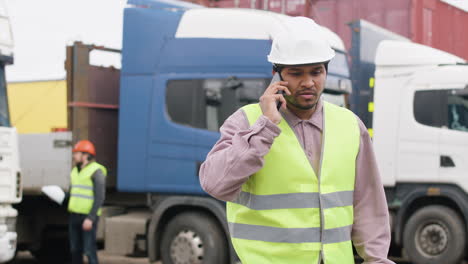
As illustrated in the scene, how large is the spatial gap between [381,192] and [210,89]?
5.01m

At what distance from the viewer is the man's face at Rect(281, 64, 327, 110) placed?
2205mm

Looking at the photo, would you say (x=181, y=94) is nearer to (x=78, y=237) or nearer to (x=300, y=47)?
(x=78, y=237)

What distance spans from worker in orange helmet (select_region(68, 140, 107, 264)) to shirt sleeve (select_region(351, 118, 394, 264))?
17.9ft

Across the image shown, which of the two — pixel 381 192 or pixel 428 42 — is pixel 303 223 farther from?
pixel 428 42

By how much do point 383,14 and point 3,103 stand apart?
554cm

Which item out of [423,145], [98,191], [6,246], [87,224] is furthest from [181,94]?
[423,145]

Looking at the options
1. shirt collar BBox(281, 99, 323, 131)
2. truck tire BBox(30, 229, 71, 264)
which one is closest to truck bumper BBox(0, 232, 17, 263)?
truck tire BBox(30, 229, 71, 264)

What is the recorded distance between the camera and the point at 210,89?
7.25 m

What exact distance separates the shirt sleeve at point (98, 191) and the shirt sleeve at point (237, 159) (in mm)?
5505

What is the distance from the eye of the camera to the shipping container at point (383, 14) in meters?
10.1

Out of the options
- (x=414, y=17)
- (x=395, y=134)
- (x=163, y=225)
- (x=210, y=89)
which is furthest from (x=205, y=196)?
(x=414, y=17)

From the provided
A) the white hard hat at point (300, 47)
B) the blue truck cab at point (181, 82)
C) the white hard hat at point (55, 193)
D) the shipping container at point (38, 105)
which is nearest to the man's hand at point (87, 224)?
the blue truck cab at point (181, 82)

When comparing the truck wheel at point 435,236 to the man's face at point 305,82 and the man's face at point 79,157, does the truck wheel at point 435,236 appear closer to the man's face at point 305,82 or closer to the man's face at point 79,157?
the man's face at point 79,157

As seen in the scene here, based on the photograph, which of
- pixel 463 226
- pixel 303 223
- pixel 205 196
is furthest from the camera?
pixel 463 226
